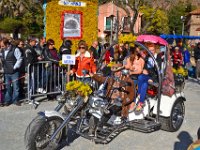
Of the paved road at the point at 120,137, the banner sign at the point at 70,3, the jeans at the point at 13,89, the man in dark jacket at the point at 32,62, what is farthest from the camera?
the banner sign at the point at 70,3

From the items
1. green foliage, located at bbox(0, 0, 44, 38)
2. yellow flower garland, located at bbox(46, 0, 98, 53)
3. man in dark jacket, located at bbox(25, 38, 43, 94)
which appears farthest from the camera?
green foliage, located at bbox(0, 0, 44, 38)

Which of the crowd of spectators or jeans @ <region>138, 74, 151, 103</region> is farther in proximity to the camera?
the crowd of spectators

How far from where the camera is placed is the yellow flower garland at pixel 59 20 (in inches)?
474

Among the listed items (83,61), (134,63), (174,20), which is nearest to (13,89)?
(83,61)

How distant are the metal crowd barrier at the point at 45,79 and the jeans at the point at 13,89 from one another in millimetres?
338

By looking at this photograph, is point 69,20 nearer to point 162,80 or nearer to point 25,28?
point 162,80

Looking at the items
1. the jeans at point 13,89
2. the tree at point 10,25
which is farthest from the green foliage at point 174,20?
the jeans at point 13,89

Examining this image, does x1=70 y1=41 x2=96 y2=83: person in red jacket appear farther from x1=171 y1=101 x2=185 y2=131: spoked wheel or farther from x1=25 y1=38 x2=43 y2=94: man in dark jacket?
x1=171 y1=101 x2=185 y2=131: spoked wheel

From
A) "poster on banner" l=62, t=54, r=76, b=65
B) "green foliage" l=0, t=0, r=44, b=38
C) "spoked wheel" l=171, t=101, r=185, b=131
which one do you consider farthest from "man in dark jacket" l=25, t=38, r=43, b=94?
"green foliage" l=0, t=0, r=44, b=38

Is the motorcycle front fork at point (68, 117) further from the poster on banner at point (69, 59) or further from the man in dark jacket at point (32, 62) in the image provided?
the man in dark jacket at point (32, 62)

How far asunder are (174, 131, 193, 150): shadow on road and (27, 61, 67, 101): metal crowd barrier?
12.8ft

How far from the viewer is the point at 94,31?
43.9ft

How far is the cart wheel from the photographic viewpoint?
660cm

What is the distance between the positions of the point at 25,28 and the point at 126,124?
133ft
